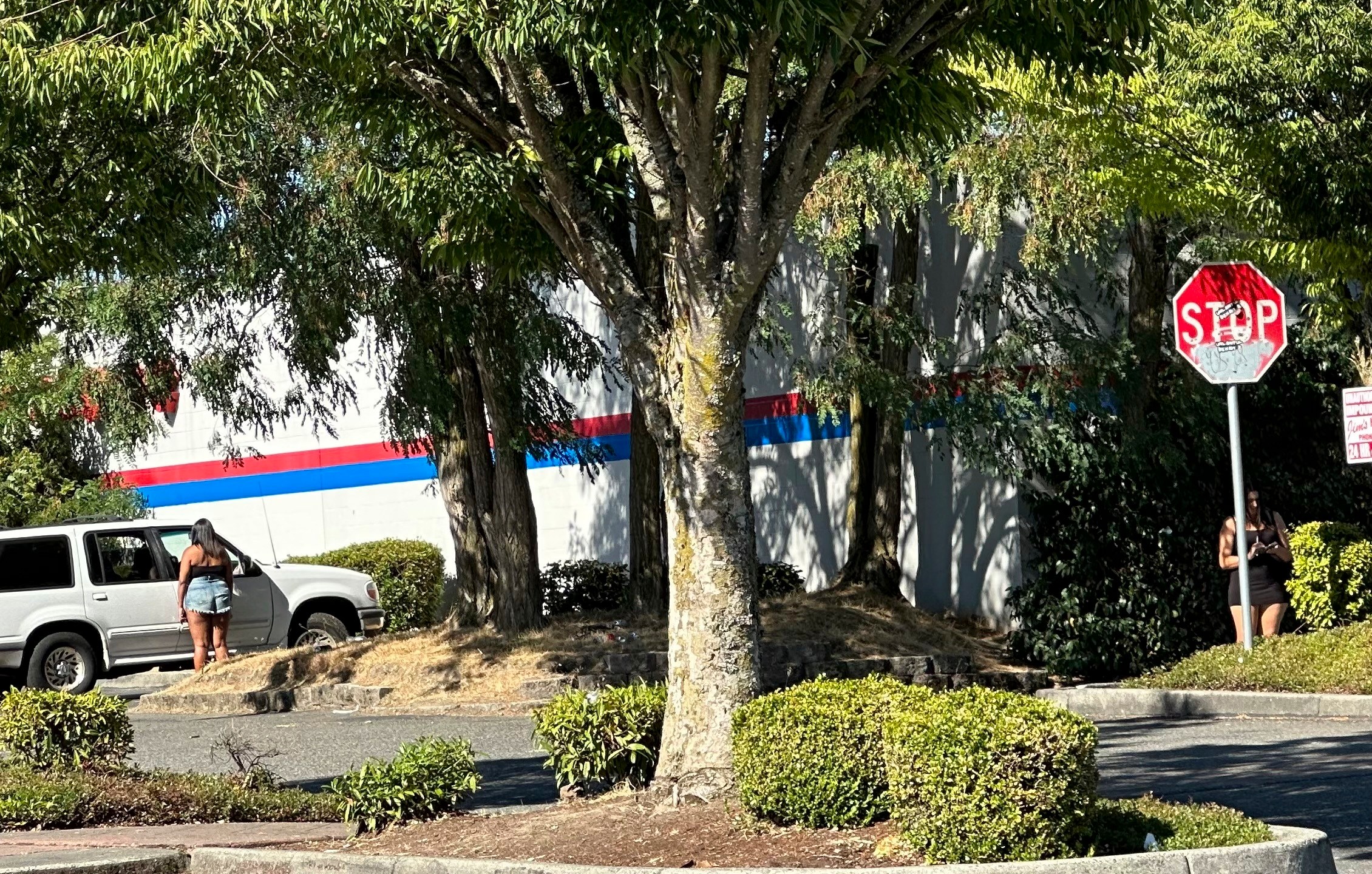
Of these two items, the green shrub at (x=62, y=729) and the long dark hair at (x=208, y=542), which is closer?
the green shrub at (x=62, y=729)

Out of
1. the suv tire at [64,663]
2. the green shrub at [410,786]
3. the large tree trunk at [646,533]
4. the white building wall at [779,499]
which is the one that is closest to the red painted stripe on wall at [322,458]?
the white building wall at [779,499]

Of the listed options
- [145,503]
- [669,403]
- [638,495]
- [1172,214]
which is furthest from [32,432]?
[669,403]

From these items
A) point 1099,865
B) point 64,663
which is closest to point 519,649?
point 64,663

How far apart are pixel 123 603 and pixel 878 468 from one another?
8.38 m

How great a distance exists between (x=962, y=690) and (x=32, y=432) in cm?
2032

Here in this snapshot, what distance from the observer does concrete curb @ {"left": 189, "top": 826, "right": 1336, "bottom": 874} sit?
21.3 ft

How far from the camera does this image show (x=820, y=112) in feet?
27.3

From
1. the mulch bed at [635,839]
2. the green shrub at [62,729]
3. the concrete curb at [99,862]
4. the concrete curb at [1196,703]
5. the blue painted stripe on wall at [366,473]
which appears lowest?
the concrete curb at [1196,703]

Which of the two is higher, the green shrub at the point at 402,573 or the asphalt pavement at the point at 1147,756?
the green shrub at the point at 402,573

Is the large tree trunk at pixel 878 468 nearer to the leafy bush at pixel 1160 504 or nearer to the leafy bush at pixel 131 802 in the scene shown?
the leafy bush at pixel 1160 504

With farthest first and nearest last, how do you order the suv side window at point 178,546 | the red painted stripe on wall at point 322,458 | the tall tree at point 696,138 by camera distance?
the red painted stripe on wall at point 322,458 < the suv side window at point 178,546 < the tall tree at point 696,138

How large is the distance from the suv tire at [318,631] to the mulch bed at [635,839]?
1157 centimetres

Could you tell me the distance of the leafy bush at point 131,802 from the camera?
938 cm

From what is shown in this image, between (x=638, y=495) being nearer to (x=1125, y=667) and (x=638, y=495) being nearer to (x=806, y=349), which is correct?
(x=806, y=349)
